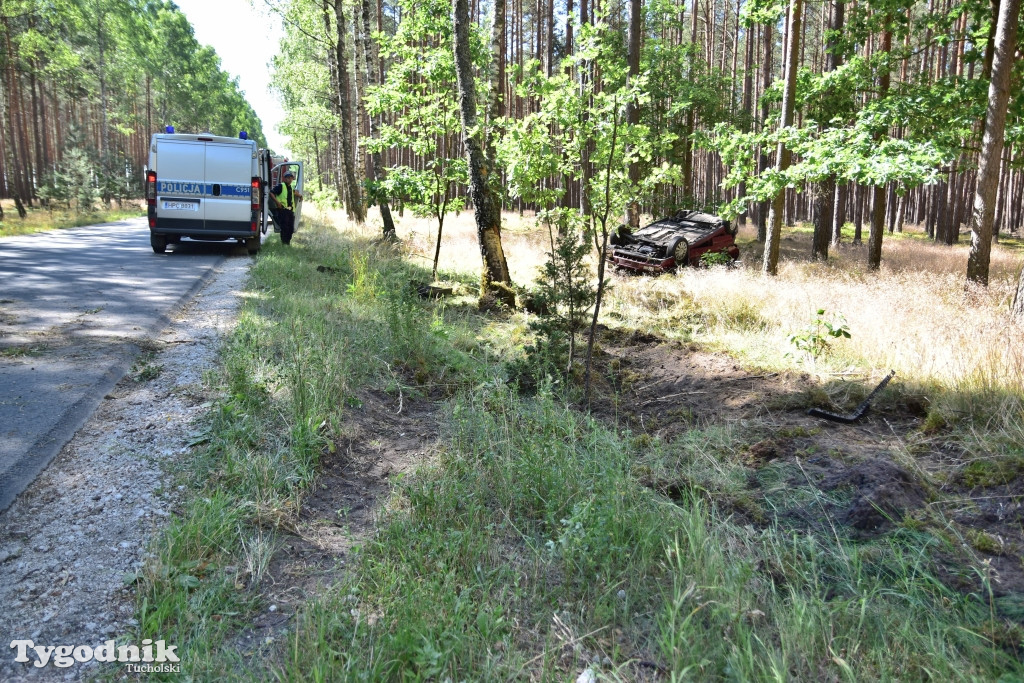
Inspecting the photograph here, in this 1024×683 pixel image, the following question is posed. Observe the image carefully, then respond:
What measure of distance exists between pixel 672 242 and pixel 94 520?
13446 millimetres

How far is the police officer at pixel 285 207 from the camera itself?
1672cm

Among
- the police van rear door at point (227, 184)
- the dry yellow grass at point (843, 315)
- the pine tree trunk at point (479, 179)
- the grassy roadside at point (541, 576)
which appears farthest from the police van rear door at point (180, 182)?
the grassy roadside at point (541, 576)

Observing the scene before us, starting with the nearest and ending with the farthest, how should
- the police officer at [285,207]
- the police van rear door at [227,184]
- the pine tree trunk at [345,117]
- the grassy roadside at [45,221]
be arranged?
the police van rear door at [227,184], the police officer at [285,207], the grassy roadside at [45,221], the pine tree trunk at [345,117]

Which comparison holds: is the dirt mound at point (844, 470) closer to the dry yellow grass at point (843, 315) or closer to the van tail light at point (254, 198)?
the dry yellow grass at point (843, 315)

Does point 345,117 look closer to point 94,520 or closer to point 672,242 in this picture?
point 672,242

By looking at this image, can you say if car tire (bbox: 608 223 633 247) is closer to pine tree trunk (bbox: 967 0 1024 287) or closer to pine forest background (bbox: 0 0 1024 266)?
pine forest background (bbox: 0 0 1024 266)

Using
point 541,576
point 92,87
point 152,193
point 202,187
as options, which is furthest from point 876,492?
point 92,87

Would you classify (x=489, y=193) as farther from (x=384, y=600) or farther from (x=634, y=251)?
(x=384, y=600)

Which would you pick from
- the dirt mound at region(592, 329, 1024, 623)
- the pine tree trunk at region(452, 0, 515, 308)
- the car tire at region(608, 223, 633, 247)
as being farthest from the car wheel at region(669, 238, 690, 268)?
the dirt mound at region(592, 329, 1024, 623)

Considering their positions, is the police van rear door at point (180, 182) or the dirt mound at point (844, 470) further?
the police van rear door at point (180, 182)

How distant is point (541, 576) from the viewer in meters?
3.43

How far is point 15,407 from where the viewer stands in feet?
14.7

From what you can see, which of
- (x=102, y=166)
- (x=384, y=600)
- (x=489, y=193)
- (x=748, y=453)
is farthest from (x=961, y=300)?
(x=102, y=166)

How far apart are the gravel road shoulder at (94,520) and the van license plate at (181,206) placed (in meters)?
10.2
